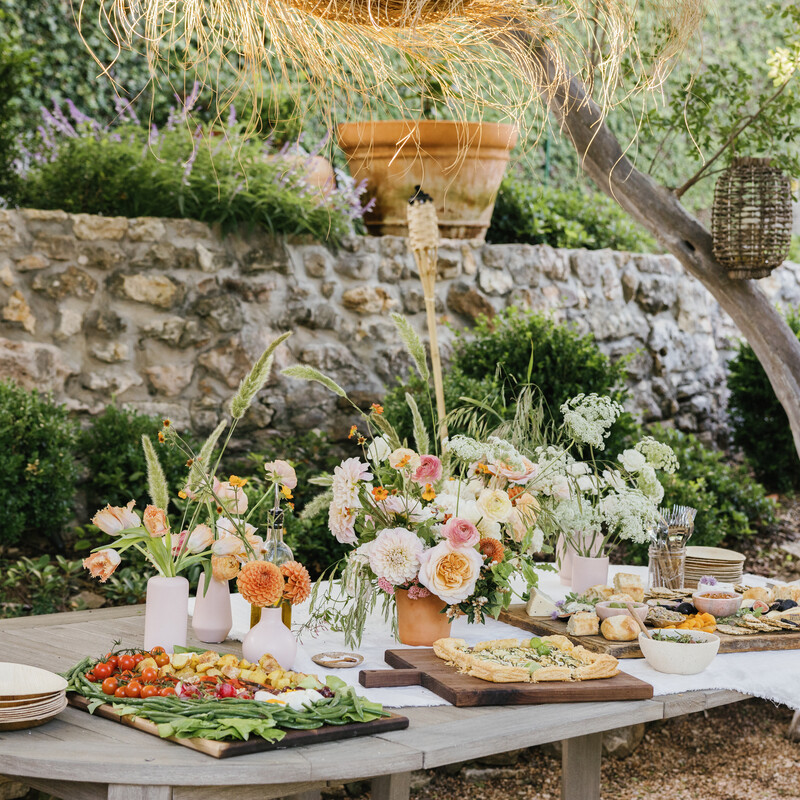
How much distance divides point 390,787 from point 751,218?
2298mm

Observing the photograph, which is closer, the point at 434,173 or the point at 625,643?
the point at 625,643

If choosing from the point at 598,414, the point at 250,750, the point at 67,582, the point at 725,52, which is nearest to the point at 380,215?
the point at 67,582

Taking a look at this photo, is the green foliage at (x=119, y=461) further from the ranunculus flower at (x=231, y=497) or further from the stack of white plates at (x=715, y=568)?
the stack of white plates at (x=715, y=568)

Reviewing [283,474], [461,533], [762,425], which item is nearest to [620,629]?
[461,533]

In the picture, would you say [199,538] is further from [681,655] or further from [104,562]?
[681,655]

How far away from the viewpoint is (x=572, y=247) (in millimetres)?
5980

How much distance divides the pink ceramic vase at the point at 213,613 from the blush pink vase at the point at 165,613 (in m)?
0.15

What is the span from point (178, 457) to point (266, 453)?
54 cm

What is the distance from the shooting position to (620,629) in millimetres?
2037

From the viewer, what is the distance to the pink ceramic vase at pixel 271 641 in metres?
1.82

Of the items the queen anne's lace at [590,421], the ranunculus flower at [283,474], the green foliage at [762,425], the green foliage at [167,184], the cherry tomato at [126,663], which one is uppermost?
the green foliage at [167,184]

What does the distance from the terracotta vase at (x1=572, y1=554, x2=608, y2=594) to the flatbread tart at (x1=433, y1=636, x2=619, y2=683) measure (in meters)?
0.42

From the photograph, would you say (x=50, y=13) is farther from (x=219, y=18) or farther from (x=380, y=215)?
(x=219, y=18)

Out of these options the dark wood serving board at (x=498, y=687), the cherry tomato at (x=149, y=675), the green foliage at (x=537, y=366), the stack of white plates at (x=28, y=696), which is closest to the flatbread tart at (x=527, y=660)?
the dark wood serving board at (x=498, y=687)
